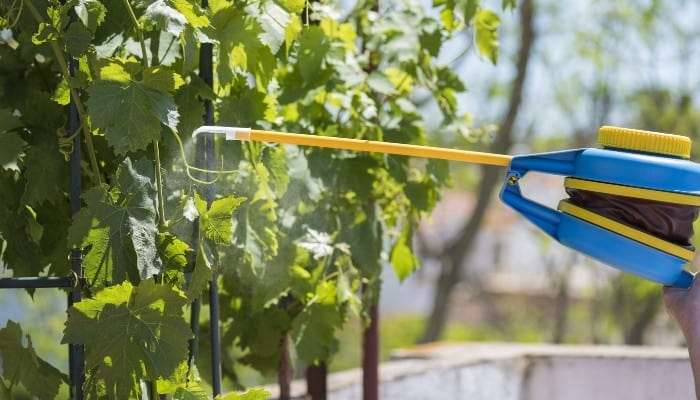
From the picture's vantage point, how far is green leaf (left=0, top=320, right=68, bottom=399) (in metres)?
2.10

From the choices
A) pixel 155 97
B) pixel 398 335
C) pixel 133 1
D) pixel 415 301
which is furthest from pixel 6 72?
pixel 415 301

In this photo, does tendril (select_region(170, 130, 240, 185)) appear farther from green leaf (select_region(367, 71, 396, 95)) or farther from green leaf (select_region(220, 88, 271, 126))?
green leaf (select_region(367, 71, 396, 95))

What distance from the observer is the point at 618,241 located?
6.46 feet

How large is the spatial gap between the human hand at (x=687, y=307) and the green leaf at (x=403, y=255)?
3.59 ft

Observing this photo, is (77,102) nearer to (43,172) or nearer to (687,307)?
(43,172)

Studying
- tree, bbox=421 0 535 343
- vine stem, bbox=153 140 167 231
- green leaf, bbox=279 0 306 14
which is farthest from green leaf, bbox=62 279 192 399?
tree, bbox=421 0 535 343

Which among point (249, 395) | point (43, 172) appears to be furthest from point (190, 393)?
point (43, 172)

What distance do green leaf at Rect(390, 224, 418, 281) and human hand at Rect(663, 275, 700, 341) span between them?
1093mm

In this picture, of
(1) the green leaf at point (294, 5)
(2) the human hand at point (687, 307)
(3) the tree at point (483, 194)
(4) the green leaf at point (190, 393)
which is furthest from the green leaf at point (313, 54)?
(3) the tree at point (483, 194)

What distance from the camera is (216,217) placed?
1.98m

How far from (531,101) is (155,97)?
11464 millimetres

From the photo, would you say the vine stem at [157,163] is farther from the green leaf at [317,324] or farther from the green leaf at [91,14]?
the green leaf at [317,324]

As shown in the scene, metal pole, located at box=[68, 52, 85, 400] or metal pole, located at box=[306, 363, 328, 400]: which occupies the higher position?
metal pole, located at box=[68, 52, 85, 400]

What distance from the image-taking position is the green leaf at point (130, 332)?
187 centimetres
